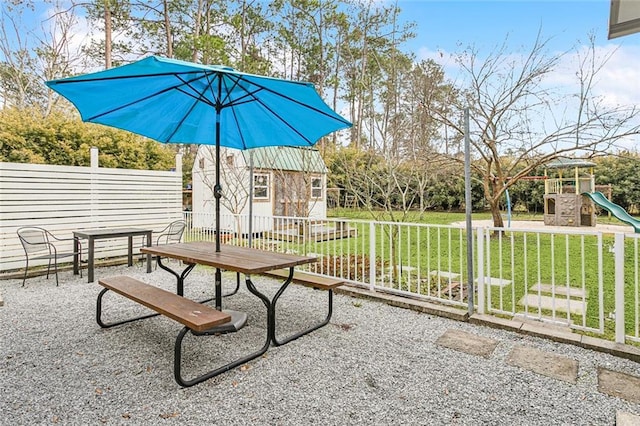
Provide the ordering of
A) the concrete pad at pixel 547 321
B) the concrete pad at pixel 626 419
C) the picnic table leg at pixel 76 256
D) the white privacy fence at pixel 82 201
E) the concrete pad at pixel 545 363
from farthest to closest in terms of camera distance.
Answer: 1. the picnic table leg at pixel 76 256
2. the white privacy fence at pixel 82 201
3. the concrete pad at pixel 547 321
4. the concrete pad at pixel 545 363
5. the concrete pad at pixel 626 419

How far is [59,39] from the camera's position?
36.2ft

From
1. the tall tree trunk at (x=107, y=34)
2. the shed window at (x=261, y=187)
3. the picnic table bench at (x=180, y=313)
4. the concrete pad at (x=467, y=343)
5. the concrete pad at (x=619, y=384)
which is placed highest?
the tall tree trunk at (x=107, y=34)

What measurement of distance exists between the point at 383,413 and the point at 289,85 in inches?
90.1

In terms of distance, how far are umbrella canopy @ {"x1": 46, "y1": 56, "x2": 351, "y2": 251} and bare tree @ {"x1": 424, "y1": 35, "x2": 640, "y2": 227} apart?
2.96 meters

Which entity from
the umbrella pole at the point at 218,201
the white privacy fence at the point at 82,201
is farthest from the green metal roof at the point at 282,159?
the umbrella pole at the point at 218,201

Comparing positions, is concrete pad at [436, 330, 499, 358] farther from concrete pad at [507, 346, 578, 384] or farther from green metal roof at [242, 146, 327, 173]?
green metal roof at [242, 146, 327, 173]

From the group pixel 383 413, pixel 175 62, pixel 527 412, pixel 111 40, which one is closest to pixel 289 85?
pixel 175 62

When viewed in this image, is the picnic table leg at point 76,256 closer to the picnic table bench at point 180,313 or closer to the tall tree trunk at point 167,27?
the picnic table bench at point 180,313

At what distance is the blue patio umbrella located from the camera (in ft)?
8.02

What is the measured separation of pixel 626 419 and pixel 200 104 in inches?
155

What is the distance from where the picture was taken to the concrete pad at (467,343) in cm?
267

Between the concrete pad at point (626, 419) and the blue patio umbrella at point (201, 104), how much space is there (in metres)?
2.83

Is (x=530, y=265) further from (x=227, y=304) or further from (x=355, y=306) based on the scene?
(x=227, y=304)

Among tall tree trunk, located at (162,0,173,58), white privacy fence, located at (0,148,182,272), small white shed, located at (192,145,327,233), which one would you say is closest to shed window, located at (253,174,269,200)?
small white shed, located at (192,145,327,233)
